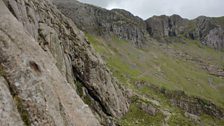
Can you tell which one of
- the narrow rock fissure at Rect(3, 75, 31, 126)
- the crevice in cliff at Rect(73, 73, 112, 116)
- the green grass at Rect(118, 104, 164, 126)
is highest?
the narrow rock fissure at Rect(3, 75, 31, 126)

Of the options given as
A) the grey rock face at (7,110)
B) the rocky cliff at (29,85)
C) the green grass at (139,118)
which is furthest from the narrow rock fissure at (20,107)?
the green grass at (139,118)

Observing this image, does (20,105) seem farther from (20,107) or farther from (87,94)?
(87,94)

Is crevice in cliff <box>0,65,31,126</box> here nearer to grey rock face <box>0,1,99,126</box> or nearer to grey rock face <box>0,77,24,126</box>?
grey rock face <box>0,1,99,126</box>

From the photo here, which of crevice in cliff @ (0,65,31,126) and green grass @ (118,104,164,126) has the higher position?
crevice in cliff @ (0,65,31,126)

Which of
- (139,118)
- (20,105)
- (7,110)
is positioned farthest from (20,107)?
(139,118)

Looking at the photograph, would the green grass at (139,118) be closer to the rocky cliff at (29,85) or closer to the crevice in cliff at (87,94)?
the crevice in cliff at (87,94)

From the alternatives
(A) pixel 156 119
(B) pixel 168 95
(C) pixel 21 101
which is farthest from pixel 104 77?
(B) pixel 168 95

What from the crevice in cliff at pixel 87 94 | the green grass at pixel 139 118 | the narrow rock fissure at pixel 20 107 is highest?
the narrow rock fissure at pixel 20 107

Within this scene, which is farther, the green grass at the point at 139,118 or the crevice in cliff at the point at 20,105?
the green grass at the point at 139,118

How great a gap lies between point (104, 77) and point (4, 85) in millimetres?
53673

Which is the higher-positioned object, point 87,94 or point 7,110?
point 7,110

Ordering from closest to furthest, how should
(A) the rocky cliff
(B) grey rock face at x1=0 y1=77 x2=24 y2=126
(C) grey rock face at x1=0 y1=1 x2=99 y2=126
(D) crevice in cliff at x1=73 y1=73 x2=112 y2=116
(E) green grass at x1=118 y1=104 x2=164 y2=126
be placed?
(B) grey rock face at x1=0 y1=77 x2=24 y2=126
(A) the rocky cliff
(C) grey rock face at x1=0 y1=1 x2=99 y2=126
(D) crevice in cliff at x1=73 y1=73 x2=112 y2=116
(E) green grass at x1=118 y1=104 x2=164 y2=126

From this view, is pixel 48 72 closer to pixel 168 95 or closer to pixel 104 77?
pixel 104 77

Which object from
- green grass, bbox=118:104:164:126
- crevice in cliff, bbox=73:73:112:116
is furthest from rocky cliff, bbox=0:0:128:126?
green grass, bbox=118:104:164:126
